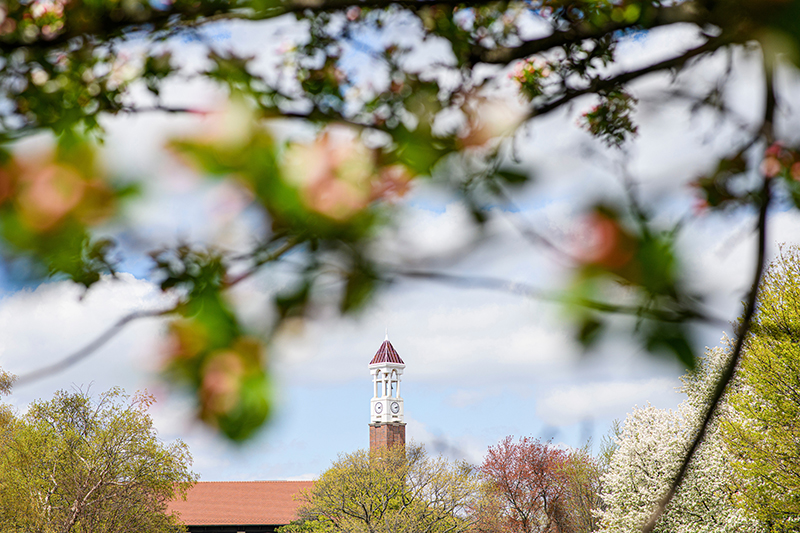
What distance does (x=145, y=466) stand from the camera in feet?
77.1

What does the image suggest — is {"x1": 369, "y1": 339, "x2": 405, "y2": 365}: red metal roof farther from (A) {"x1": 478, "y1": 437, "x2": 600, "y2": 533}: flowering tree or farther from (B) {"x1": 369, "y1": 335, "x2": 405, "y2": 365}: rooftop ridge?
(A) {"x1": 478, "y1": 437, "x2": 600, "y2": 533}: flowering tree

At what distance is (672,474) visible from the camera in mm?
20641

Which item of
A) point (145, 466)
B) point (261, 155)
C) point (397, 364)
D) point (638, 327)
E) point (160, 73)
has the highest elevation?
point (397, 364)

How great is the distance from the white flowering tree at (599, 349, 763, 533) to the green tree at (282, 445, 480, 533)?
919 centimetres

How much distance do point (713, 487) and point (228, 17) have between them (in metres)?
22.3

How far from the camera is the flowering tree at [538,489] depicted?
35.3m

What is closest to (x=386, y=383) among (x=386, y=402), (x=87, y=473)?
(x=386, y=402)

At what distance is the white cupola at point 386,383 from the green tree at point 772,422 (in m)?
36.5

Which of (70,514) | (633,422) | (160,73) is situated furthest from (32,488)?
(160,73)

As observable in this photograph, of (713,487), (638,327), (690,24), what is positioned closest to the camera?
(638,327)

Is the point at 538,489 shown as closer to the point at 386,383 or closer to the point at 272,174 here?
the point at 386,383

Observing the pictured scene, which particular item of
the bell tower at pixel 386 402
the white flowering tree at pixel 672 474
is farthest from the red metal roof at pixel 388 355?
the white flowering tree at pixel 672 474

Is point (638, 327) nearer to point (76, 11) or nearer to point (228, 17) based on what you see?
point (228, 17)

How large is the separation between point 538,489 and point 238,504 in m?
27.7
